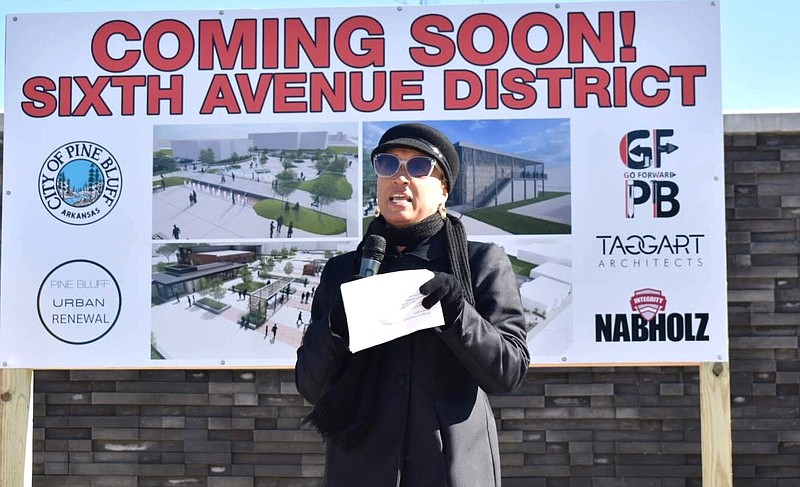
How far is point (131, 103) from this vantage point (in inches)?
172

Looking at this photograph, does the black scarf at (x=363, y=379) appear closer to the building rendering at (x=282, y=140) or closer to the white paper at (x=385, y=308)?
the white paper at (x=385, y=308)

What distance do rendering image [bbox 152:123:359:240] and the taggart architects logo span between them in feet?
4.61

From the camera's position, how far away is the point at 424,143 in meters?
2.20

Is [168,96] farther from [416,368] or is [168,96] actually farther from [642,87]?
[416,368]

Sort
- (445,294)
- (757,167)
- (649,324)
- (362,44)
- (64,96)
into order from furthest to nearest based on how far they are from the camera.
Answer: (757,167), (64,96), (362,44), (649,324), (445,294)

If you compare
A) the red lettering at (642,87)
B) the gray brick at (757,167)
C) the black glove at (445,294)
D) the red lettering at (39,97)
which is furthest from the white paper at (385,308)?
the gray brick at (757,167)

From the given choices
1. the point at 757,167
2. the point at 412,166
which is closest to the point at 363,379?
the point at 412,166

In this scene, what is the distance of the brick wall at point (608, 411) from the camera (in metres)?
4.55

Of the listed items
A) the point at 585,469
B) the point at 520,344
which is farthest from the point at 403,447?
the point at 585,469

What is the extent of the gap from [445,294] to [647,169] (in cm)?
259

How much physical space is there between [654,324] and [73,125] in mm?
3052

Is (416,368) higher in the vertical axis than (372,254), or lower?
lower

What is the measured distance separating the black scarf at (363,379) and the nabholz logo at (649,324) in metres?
2.16

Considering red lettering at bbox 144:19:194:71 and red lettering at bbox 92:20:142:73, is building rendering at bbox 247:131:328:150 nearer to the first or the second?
red lettering at bbox 144:19:194:71
